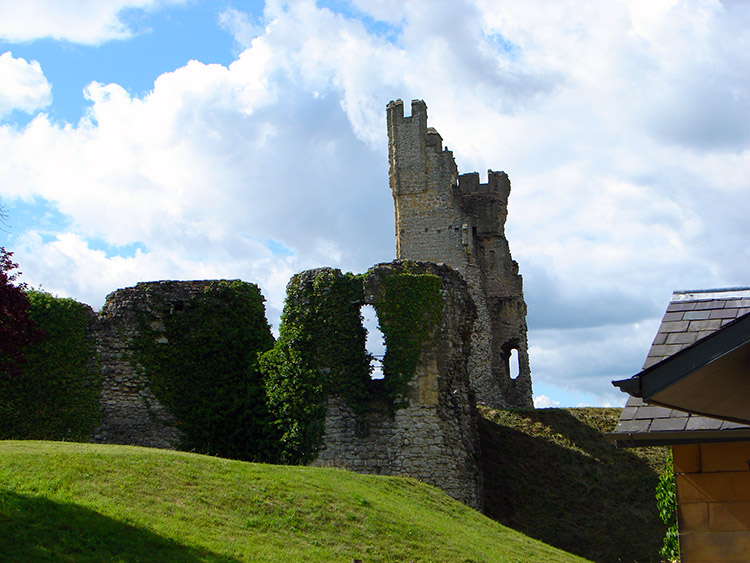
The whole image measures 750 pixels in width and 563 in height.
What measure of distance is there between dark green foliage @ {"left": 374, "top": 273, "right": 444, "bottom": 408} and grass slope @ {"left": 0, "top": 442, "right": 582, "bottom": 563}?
414 centimetres

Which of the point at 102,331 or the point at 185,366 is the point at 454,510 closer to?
the point at 185,366

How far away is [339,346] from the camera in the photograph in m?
23.2

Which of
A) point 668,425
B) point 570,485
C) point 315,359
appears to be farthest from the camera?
point 570,485

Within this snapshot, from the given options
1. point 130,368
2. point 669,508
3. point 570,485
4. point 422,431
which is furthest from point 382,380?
point 669,508

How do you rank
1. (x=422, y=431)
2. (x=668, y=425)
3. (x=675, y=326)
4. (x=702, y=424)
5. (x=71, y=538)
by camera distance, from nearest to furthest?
(x=702, y=424)
(x=668, y=425)
(x=675, y=326)
(x=71, y=538)
(x=422, y=431)

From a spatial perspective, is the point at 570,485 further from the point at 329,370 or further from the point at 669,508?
the point at 669,508

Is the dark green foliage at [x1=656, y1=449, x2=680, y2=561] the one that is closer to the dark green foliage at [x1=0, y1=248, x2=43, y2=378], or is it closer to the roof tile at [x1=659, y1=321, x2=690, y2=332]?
the roof tile at [x1=659, y1=321, x2=690, y2=332]

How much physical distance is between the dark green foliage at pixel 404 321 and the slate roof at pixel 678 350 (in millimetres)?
13036

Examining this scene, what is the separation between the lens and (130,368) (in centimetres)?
2472

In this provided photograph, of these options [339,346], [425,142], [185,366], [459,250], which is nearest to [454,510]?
[339,346]

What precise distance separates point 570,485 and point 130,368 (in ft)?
40.2

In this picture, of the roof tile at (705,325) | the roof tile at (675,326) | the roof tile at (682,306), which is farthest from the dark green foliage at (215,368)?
the roof tile at (705,325)

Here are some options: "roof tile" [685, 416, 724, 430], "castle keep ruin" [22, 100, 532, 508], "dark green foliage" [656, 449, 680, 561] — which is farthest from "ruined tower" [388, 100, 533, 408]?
"roof tile" [685, 416, 724, 430]

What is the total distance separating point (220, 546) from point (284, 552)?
100cm
